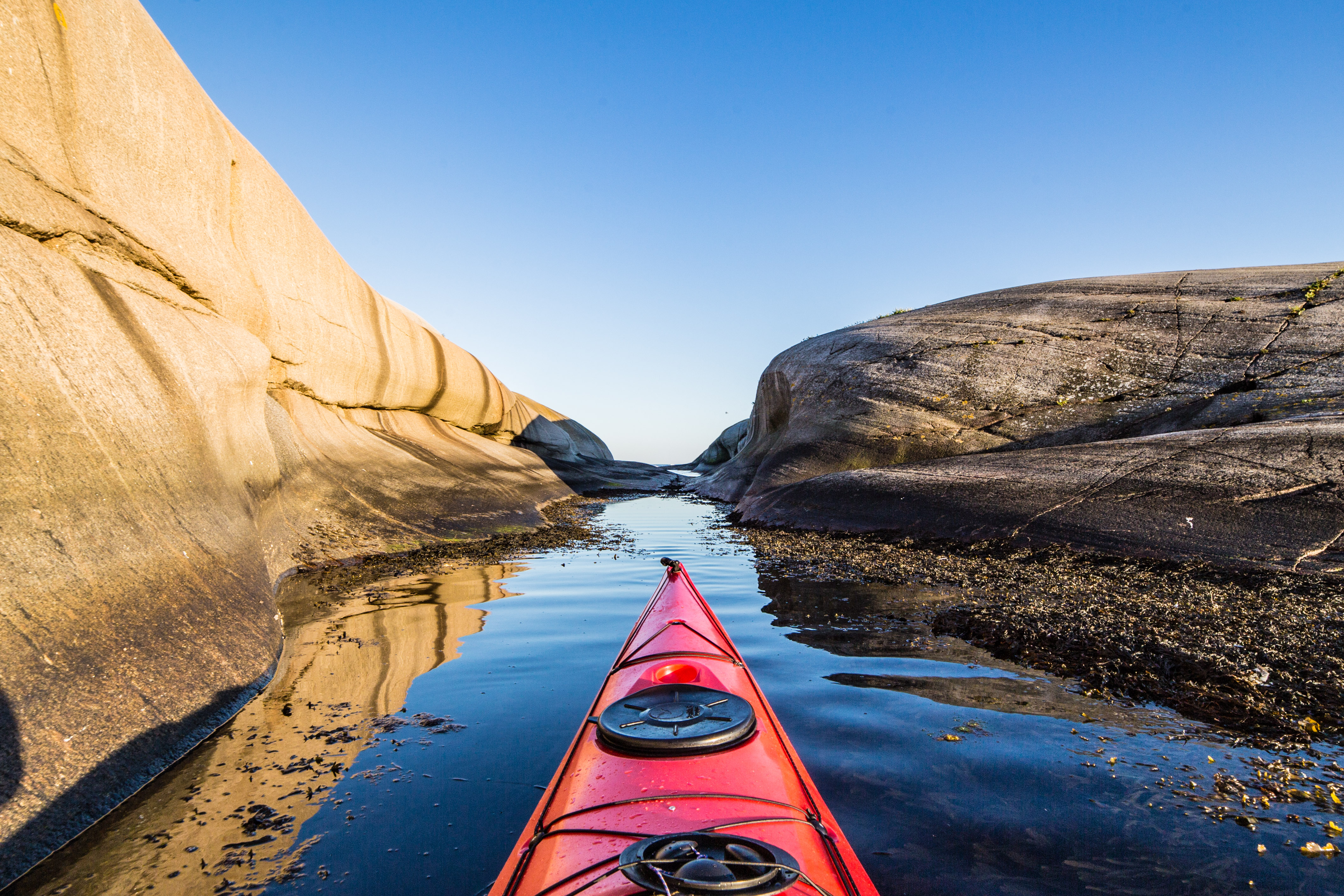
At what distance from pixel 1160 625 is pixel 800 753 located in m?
3.26

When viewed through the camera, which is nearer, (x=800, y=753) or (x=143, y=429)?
(x=800, y=753)

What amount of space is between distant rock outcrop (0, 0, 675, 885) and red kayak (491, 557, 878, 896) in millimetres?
2052

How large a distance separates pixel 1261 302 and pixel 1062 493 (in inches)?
360

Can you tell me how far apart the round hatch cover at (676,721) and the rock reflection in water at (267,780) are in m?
1.27

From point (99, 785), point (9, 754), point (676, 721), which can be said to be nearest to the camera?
point (676, 721)

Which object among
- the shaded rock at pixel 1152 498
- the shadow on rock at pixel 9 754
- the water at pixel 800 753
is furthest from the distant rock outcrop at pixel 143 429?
the shaded rock at pixel 1152 498

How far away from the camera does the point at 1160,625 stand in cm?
457

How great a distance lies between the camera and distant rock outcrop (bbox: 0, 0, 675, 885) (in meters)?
2.90

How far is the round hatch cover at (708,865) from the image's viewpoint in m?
1.39

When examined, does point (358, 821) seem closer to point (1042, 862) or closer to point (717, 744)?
point (717, 744)

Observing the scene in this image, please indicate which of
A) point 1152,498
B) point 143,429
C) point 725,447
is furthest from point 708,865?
point 725,447

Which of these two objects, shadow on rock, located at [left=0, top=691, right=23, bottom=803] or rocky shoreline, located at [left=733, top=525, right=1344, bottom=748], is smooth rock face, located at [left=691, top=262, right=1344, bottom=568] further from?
shadow on rock, located at [left=0, top=691, right=23, bottom=803]

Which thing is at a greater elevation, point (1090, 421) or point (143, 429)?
point (143, 429)

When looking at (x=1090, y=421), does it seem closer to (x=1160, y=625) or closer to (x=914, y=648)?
(x=1160, y=625)
